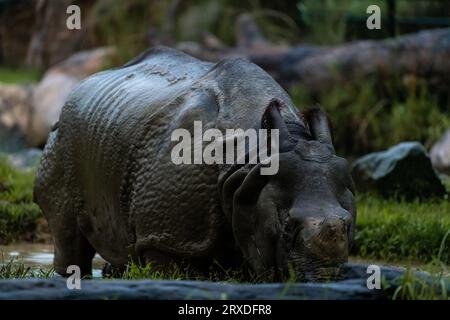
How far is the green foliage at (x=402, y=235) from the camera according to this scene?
830 centimetres

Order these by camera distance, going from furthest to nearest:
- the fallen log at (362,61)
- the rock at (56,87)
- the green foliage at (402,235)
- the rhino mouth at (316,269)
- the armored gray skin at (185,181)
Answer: the rock at (56,87) → the fallen log at (362,61) → the green foliage at (402,235) → the armored gray skin at (185,181) → the rhino mouth at (316,269)

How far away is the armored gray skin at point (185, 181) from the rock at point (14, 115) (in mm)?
9080

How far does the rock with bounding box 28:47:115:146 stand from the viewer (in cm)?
1611

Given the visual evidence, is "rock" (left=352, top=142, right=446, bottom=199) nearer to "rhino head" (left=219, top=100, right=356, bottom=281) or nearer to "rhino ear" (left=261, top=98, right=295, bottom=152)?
"rhino head" (left=219, top=100, right=356, bottom=281)

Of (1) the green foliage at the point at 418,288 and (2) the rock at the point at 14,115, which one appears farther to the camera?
(2) the rock at the point at 14,115

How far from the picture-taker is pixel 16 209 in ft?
30.6

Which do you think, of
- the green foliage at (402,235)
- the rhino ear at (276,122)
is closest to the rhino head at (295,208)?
the rhino ear at (276,122)

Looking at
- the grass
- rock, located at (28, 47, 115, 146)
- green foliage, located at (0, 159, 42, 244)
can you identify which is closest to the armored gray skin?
green foliage, located at (0, 159, 42, 244)

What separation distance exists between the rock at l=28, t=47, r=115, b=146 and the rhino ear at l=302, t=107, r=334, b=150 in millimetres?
10581

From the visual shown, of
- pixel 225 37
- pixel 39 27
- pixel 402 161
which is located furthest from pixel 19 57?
pixel 402 161

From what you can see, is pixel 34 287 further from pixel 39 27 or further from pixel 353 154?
pixel 39 27

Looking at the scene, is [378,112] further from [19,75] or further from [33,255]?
[19,75]

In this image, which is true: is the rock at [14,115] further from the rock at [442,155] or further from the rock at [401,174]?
the rock at [401,174]
